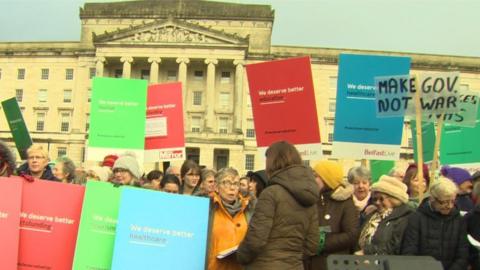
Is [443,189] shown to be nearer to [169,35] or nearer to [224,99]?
[169,35]

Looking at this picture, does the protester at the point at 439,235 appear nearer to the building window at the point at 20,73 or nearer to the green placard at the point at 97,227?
the green placard at the point at 97,227

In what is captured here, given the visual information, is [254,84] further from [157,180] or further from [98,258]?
[98,258]

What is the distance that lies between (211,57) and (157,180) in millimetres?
53489

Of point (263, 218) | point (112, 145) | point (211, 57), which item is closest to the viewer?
point (263, 218)

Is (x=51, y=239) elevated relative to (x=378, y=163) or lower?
lower

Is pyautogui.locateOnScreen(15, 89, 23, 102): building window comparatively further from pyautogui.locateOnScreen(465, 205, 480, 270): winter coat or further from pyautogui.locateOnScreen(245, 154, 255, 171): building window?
pyautogui.locateOnScreen(465, 205, 480, 270): winter coat

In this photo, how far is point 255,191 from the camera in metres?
7.91

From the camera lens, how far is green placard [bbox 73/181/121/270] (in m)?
4.72

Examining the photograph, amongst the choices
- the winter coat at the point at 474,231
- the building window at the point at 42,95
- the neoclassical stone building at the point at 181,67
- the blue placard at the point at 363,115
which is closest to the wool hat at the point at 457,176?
the blue placard at the point at 363,115

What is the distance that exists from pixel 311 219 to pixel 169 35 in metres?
58.7

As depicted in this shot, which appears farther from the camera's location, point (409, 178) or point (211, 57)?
point (211, 57)

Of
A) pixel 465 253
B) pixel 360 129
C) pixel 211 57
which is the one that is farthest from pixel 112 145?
pixel 211 57

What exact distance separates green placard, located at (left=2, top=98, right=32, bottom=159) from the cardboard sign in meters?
5.05

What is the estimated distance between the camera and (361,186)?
7148 millimetres
